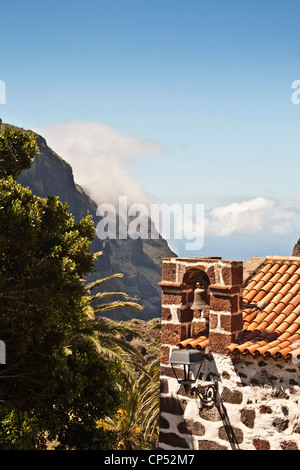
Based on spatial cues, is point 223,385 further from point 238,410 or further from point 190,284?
point 190,284

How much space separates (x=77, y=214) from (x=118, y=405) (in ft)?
460

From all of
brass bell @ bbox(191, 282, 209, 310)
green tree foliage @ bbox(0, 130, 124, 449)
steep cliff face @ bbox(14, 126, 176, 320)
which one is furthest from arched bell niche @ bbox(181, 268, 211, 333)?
steep cliff face @ bbox(14, 126, 176, 320)

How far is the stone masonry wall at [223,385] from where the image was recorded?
8836 mm

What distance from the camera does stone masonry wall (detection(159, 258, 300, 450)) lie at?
29.0 ft

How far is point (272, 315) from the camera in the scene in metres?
10.3

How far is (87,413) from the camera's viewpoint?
10.7m

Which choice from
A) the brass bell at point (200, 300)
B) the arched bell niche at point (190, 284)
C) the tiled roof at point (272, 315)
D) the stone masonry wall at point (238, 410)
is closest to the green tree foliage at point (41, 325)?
the stone masonry wall at point (238, 410)

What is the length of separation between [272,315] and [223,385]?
1.74 meters

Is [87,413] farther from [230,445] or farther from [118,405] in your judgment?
[230,445]

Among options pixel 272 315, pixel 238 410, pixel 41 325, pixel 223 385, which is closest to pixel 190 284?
pixel 272 315

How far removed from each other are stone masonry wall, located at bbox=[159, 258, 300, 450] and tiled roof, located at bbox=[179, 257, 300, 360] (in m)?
0.23

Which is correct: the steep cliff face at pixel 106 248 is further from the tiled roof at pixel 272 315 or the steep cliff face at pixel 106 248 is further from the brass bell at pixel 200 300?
the brass bell at pixel 200 300

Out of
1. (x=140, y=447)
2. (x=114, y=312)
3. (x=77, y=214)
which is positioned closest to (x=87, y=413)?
(x=140, y=447)
